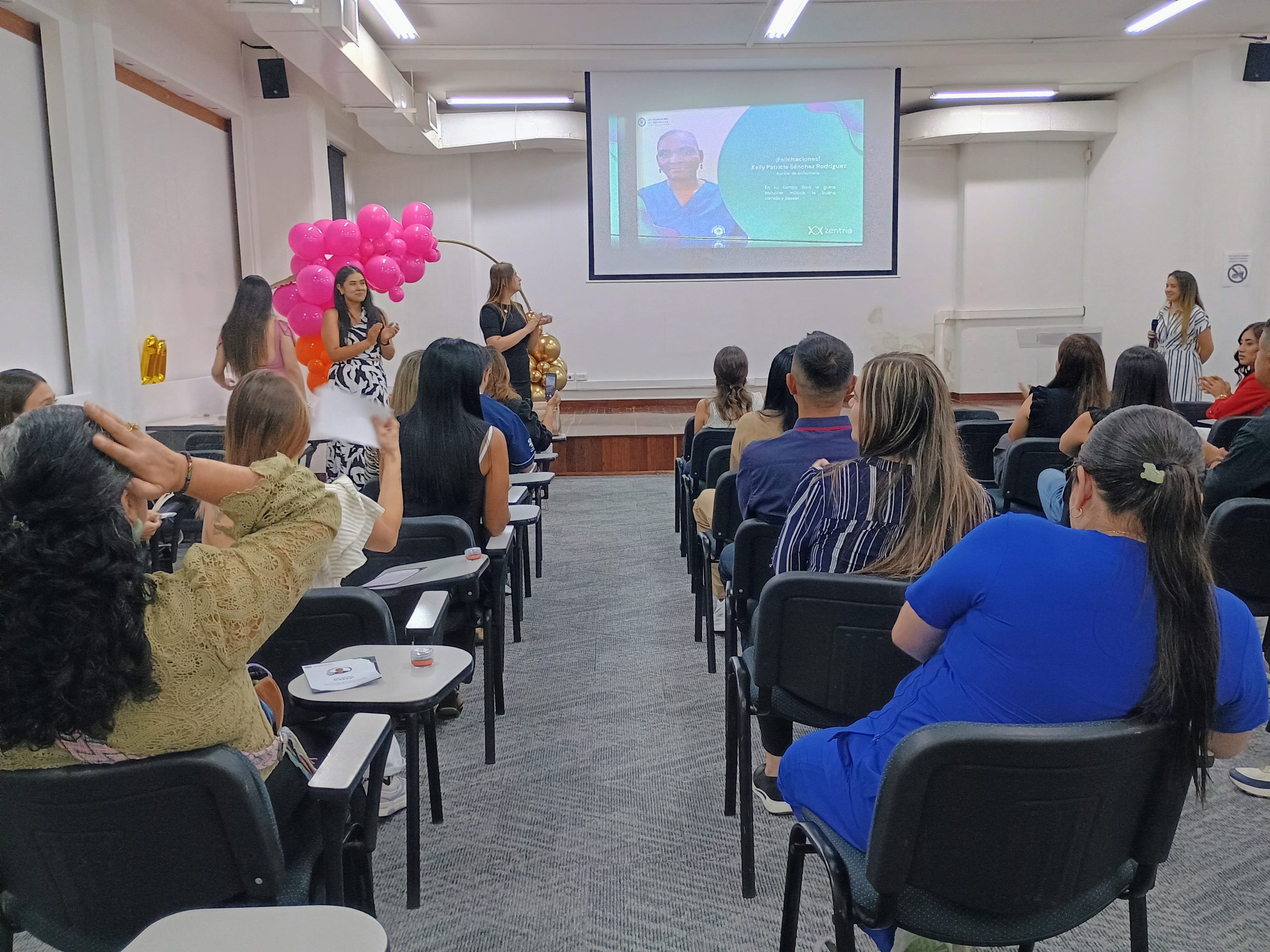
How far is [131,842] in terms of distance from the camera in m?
1.14

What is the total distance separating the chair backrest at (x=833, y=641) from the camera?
5.65ft

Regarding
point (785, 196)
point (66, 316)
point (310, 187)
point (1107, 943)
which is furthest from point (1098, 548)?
point (310, 187)

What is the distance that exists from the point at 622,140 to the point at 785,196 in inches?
51.8

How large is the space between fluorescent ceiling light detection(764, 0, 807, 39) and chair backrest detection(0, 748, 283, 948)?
237 inches

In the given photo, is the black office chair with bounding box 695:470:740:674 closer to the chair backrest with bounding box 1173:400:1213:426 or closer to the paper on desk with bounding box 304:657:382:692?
the paper on desk with bounding box 304:657:382:692

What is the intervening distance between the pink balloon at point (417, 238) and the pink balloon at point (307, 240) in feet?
1.81

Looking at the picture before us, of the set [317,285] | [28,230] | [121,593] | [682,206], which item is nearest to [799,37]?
[682,206]

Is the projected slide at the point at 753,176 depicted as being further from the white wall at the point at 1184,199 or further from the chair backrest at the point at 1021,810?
the chair backrest at the point at 1021,810

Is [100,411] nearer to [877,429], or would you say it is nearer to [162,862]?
[162,862]

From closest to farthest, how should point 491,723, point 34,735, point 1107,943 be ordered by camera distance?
point 34,735
point 1107,943
point 491,723

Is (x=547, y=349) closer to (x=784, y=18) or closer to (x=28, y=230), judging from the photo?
(x=784, y=18)

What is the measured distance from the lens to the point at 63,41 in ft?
14.6

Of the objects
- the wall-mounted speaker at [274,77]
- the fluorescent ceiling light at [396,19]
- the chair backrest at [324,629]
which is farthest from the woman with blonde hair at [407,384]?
the wall-mounted speaker at [274,77]

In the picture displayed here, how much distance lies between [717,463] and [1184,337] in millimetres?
4269
